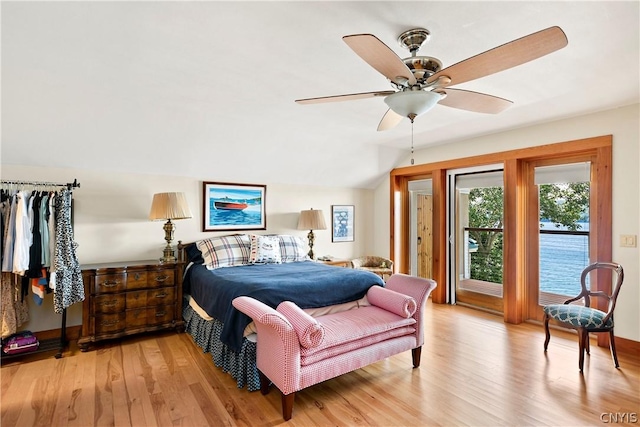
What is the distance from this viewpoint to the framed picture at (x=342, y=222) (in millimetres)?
5410

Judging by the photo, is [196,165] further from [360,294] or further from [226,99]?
[360,294]

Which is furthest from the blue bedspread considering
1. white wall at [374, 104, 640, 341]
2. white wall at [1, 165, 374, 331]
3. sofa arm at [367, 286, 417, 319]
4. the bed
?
white wall at [374, 104, 640, 341]

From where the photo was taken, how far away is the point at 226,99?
286 cm

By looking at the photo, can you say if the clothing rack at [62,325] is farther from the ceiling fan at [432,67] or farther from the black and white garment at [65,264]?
the ceiling fan at [432,67]

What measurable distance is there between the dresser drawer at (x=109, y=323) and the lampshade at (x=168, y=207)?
1022 mm

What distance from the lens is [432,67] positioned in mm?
1854

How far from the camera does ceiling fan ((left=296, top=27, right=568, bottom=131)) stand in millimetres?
1411

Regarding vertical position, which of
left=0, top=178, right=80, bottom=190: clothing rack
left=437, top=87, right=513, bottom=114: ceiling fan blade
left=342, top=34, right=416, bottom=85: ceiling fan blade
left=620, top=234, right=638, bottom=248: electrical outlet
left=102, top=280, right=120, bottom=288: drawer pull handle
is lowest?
left=102, top=280, right=120, bottom=288: drawer pull handle

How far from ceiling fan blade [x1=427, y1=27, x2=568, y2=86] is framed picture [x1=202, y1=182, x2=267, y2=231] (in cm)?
315

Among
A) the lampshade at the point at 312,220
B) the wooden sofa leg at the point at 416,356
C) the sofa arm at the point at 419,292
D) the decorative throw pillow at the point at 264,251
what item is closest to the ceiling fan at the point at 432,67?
the sofa arm at the point at 419,292

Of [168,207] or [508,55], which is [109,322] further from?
[508,55]

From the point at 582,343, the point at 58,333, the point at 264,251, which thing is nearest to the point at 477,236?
the point at 582,343

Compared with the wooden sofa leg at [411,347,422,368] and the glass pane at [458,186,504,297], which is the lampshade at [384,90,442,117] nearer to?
the wooden sofa leg at [411,347,422,368]

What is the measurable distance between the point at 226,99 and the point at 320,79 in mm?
892
